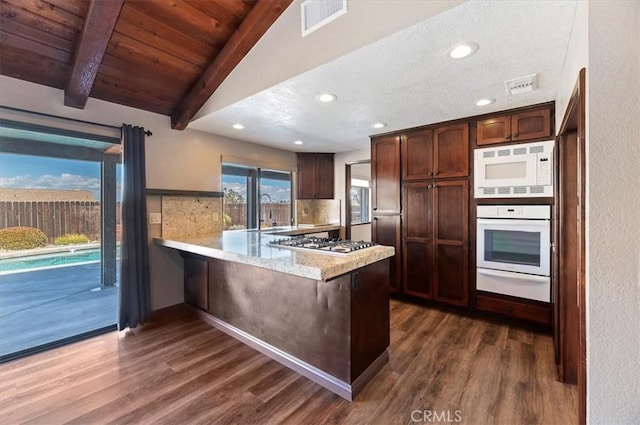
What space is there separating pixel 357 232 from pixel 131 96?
4.50 metres

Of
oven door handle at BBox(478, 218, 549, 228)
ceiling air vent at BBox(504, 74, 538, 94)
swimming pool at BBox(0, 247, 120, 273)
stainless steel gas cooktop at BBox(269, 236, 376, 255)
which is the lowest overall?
swimming pool at BBox(0, 247, 120, 273)

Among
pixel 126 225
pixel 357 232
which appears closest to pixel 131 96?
pixel 126 225

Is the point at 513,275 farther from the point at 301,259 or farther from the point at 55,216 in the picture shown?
the point at 55,216

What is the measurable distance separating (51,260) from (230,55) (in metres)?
2.68

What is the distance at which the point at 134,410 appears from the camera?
5.63ft

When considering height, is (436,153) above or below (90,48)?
below

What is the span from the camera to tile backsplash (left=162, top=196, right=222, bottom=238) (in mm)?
3199

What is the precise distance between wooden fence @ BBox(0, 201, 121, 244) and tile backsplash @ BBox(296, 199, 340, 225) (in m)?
2.66

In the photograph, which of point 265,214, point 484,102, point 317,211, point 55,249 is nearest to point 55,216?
point 55,249

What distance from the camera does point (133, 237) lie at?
279 cm

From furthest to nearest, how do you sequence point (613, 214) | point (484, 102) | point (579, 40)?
point (484, 102) < point (579, 40) < point (613, 214)

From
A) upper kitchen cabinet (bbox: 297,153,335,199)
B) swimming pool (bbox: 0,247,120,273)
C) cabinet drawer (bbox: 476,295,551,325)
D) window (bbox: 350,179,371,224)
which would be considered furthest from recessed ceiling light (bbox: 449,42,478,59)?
window (bbox: 350,179,371,224)

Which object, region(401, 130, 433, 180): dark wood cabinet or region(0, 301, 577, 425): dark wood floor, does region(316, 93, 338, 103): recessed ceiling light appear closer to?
region(401, 130, 433, 180): dark wood cabinet

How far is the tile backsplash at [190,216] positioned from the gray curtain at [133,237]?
308 mm
